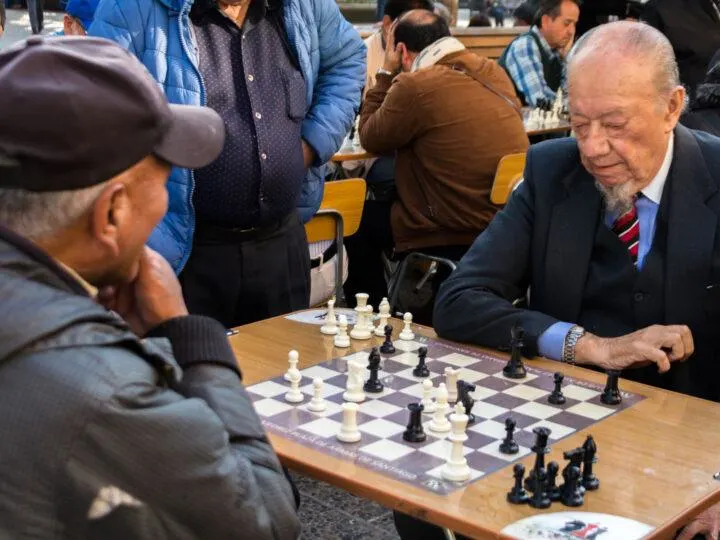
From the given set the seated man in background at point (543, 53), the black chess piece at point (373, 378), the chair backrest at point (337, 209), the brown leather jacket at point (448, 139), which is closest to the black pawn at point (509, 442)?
the black chess piece at point (373, 378)

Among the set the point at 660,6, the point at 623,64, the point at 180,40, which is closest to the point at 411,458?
the point at 623,64

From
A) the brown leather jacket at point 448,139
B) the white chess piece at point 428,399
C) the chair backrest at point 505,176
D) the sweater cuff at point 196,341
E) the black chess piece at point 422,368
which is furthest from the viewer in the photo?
the brown leather jacket at point 448,139

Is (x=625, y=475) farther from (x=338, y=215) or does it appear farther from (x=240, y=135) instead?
(x=338, y=215)

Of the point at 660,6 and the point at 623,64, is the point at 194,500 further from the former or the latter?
the point at 660,6

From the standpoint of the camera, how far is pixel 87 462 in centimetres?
138

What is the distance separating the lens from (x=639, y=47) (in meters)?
2.79

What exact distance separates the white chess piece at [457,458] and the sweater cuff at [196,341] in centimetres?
53

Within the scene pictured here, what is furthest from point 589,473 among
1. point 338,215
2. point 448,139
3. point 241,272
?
point 448,139

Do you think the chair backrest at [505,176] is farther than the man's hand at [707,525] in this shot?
Yes

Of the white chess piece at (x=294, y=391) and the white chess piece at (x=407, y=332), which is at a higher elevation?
the white chess piece at (x=294, y=391)

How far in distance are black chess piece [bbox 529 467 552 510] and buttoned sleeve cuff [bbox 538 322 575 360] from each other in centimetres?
84

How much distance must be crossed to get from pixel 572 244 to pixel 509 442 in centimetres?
94

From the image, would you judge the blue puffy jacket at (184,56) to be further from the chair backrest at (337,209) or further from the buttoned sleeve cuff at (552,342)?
the buttoned sleeve cuff at (552,342)

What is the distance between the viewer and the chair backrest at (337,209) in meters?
4.70
